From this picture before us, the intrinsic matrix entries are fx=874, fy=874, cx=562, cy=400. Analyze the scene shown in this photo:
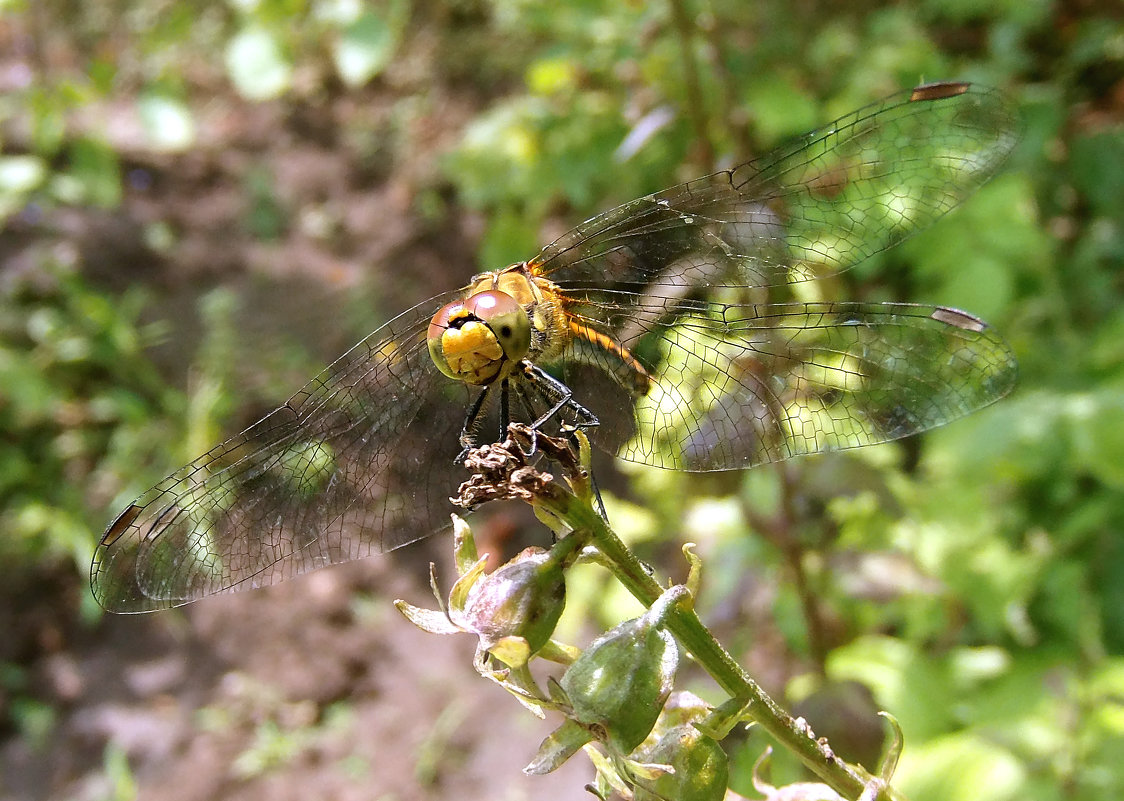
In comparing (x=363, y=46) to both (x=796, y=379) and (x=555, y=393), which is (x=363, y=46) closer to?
(x=555, y=393)

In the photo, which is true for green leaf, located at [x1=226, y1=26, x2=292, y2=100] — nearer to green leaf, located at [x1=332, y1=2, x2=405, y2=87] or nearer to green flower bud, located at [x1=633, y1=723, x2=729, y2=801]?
green leaf, located at [x1=332, y1=2, x2=405, y2=87]

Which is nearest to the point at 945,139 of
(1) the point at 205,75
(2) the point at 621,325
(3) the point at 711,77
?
(2) the point at 621,325

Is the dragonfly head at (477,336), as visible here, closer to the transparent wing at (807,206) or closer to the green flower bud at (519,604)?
the transparent wing at (807,206)

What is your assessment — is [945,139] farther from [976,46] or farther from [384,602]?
[976,46]

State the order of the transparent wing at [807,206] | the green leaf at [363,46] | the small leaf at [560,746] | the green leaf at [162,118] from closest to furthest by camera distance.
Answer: the small leaf at [560,746] → the transparent wing at [807,206] → the green leaf at [363,46] → the green leaf at [162,118]

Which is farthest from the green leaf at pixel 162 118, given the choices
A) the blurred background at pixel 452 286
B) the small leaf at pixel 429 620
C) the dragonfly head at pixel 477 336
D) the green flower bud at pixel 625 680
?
the green flower bud at pixel 625 680

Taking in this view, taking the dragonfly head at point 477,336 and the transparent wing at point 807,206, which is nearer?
the dragonfly head at point 477,336
